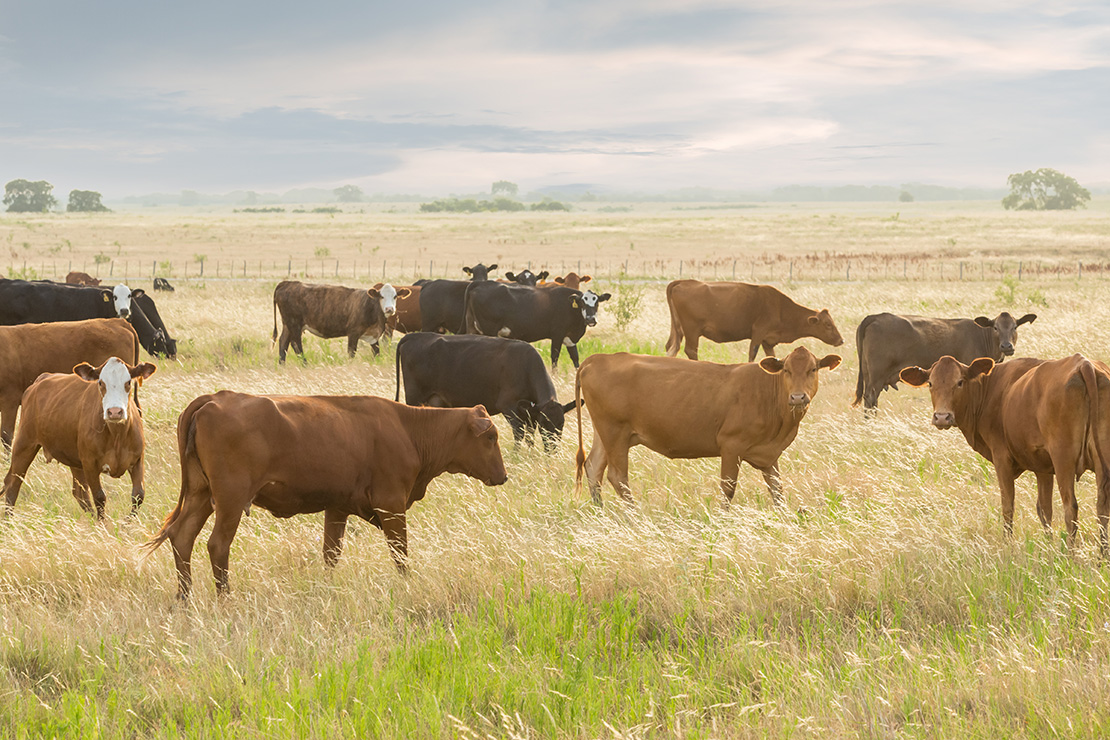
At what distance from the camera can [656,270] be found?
51281 mm

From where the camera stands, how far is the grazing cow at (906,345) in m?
12.8

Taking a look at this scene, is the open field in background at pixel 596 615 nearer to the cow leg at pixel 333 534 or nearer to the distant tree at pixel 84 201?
the cow leg at pixel 333 534

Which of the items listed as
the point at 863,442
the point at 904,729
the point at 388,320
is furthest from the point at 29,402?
the point at 388,320

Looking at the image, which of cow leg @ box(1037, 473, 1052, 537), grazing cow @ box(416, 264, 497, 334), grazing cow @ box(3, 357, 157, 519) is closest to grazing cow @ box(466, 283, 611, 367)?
grazing cow @ box(416, 264, 497, 334)

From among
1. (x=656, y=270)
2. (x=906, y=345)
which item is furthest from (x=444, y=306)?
(x=656, y=270)

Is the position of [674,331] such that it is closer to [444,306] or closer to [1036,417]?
[444,306]

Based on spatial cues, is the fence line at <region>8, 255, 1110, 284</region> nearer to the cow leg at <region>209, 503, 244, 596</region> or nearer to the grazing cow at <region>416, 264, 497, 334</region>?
the grazing cow at <region>416, 264, 497, 334</region>

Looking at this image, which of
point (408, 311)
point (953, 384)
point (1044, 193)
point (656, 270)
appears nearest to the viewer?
point (953, 384)

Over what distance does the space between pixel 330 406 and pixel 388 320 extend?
12.5 m

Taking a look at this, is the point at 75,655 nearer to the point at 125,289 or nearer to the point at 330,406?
the point at 330,406

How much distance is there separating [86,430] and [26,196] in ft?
629

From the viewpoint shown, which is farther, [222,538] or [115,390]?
[115,390]

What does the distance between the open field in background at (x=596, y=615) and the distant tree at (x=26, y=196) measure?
18749cm

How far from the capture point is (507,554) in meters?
6.47
